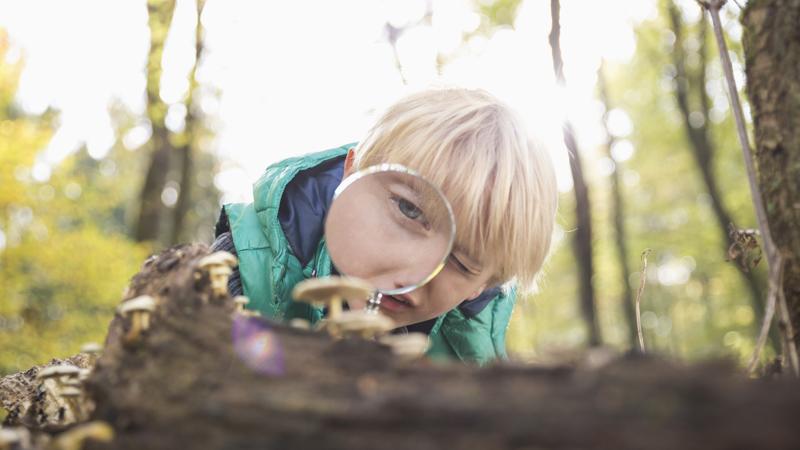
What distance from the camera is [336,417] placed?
818mm

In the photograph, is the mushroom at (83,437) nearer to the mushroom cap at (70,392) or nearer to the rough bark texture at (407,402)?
the rough bark texture at (407,402)

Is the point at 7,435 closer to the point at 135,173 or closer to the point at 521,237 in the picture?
the point at 521,237

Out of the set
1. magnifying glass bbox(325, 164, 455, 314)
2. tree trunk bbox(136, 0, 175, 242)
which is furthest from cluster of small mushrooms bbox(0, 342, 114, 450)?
tree trunk bbox(136, 0, 175, 242)

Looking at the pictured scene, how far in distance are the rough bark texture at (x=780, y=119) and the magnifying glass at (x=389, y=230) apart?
4.00ft

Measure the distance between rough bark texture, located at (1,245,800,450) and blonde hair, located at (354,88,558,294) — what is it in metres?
1.27

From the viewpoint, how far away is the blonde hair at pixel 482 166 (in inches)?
87.0

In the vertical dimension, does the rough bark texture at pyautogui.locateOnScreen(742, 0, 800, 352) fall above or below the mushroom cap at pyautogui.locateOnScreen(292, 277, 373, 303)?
above

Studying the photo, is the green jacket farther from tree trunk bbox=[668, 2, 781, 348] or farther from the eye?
tree trunk bbox=[668, 2, 781, 348]

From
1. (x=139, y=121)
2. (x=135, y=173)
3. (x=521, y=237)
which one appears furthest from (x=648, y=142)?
(x=135, y=173)

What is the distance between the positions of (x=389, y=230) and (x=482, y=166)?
60 cm

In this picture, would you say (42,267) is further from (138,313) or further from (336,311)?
(336,311)

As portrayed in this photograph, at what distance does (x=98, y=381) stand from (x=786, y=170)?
2260 millimetres

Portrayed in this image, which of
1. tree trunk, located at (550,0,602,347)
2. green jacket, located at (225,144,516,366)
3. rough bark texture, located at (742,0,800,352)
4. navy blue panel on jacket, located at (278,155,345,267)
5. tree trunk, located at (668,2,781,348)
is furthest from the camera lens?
tree trunk, located at (668,2,781,348)

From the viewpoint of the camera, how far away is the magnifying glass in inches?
78.0
